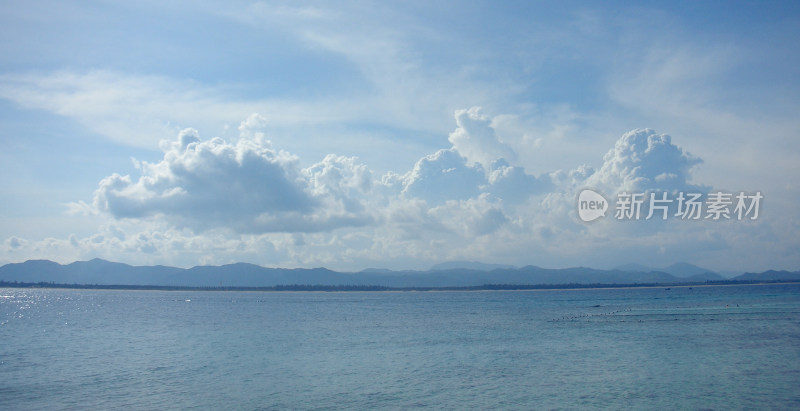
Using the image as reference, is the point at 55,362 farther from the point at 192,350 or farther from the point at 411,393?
the point at 411,393

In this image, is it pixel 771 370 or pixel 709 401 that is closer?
pixel 709 401

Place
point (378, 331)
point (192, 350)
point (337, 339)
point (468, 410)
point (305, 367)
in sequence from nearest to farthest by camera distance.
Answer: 1. point (468, 410)
2. point (305, 367)
3. point (192, 350)
4. point (337, 339)
5. point (378, 331)

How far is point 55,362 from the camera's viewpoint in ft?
138

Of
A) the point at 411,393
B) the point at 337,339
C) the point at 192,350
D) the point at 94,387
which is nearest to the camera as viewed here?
the point at 411,393

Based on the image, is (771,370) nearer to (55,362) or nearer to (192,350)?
(192,350)

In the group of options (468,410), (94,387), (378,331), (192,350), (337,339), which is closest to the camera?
(468,410)

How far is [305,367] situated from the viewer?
130 feet

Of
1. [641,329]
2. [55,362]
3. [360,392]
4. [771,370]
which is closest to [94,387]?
[55,362]

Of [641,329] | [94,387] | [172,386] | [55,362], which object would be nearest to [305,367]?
[172,386]

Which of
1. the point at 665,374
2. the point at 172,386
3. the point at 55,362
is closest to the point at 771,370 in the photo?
the point at 665,374

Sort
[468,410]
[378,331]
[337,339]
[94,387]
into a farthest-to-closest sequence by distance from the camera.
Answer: [378,331], [337,339], [94,387], [468,410]

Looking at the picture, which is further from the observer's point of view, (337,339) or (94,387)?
(337,339)

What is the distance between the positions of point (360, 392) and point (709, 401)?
59.1 ft

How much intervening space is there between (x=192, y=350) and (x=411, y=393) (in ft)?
87.6
